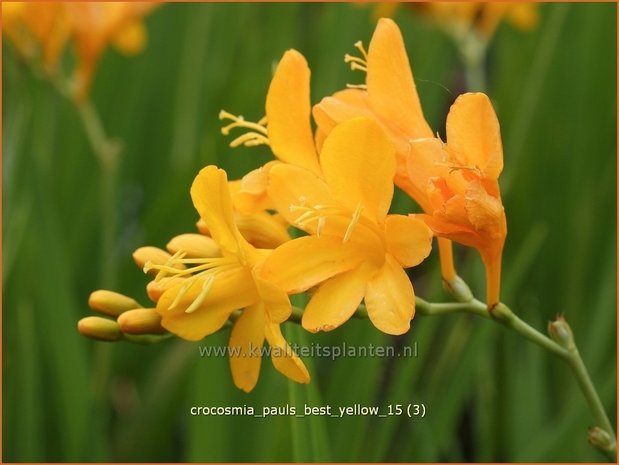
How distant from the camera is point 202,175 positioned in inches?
26.0

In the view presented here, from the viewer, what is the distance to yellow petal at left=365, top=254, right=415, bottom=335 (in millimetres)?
637

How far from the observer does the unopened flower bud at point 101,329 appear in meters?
0.76

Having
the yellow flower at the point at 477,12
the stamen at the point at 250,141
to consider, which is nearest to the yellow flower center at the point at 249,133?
the stamen at the point at 250,141

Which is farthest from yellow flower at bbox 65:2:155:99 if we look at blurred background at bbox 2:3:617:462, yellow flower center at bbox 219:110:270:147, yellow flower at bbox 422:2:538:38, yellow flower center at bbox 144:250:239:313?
yellow flower center at bbox 144:250:239:313

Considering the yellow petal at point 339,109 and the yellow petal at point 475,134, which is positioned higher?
the yellow petal at point 339,109

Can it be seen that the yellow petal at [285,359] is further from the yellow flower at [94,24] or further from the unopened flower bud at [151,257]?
the yellow flower at [94,24]

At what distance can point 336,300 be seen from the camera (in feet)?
2.19

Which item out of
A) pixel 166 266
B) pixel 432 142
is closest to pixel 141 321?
pixel 166 266

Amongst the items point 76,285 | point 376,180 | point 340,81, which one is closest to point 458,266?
point 340,81

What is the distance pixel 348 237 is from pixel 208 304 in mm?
121

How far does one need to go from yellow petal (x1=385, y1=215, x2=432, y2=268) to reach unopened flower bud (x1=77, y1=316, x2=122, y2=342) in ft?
0.79

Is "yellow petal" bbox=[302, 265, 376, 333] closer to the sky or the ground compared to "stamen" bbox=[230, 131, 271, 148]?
closer to the ground

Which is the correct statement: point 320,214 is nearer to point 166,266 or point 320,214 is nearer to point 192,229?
point 166,266

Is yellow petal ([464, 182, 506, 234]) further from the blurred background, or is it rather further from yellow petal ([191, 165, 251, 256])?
the blurred background
